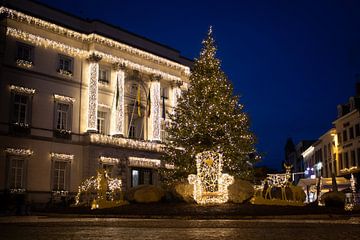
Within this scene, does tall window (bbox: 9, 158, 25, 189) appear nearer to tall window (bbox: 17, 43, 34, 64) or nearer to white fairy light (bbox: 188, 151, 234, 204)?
tall window (bbox: 17, 43, 34, 64)

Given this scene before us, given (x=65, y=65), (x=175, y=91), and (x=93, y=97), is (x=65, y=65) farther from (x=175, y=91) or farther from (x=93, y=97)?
(x=175, y=91)

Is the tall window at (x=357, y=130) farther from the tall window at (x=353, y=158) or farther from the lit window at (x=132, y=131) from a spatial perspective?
the lit window at (x=132, y=131)

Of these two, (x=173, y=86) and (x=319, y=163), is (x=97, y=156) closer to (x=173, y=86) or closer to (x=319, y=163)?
(x=173, y=86)

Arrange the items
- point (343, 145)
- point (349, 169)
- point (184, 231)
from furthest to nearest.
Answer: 1. point (343, 145)
2. point (349, 169)
3. point (184, 231)

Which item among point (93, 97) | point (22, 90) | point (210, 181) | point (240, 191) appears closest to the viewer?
point (210, 181)

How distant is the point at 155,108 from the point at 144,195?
764 inches

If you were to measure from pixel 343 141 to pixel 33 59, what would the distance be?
34492 millimetres

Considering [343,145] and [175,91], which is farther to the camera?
[343,145]

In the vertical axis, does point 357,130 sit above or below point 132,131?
above

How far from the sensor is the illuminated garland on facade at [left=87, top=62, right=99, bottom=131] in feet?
120

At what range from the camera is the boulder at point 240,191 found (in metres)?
23.4

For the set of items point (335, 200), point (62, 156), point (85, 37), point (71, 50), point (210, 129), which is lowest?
point (335, 200)

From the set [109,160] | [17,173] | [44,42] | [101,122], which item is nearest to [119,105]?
[101,122]

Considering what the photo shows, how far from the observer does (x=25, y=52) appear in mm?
Answer: 33625
